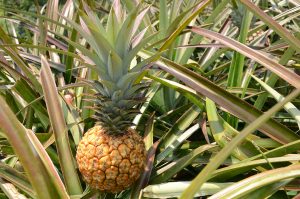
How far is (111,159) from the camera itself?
3.37ft

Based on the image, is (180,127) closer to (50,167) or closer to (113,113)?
(113,113)

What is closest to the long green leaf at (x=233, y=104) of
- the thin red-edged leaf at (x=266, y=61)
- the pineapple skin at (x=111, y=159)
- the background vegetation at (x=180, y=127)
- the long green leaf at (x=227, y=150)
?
the background vegetation at (x=180, y=127)

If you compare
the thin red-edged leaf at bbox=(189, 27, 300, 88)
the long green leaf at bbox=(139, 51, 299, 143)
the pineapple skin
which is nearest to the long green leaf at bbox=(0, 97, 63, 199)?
the pineapple skin

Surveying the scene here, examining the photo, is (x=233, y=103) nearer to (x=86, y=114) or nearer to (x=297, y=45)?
(x=297, y=45)

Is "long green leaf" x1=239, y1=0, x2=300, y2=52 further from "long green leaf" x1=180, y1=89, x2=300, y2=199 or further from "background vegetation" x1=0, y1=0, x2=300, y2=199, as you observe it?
"long green leaf" x1=180, y1=89, x2=300, y2=199

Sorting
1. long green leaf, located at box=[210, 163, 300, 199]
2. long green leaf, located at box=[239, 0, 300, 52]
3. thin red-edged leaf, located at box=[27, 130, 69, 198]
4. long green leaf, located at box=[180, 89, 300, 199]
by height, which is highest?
long green leaf, located at box=[239, 0, 300, 52]

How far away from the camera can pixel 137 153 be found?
1.04 m

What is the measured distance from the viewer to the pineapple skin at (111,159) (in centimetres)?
103

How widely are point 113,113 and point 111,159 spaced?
117mm

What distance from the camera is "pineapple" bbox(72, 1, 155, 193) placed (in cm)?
101

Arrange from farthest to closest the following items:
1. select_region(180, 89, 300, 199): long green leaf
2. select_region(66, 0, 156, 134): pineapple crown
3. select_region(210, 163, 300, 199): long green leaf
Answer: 1. select_region(66, 0, 156, 134): pineapple crown
2. select_region(210, 163, 300, 199): long green leaf
3. select_region(180, 89, 300, 199): long green leaf

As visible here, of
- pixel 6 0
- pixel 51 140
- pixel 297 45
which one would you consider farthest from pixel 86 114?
pixel 6 0

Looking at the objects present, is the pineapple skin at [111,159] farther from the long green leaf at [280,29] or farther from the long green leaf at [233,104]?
the long green leaf at [280,29]

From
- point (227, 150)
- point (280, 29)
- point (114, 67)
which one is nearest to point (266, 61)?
point (280, 29)
